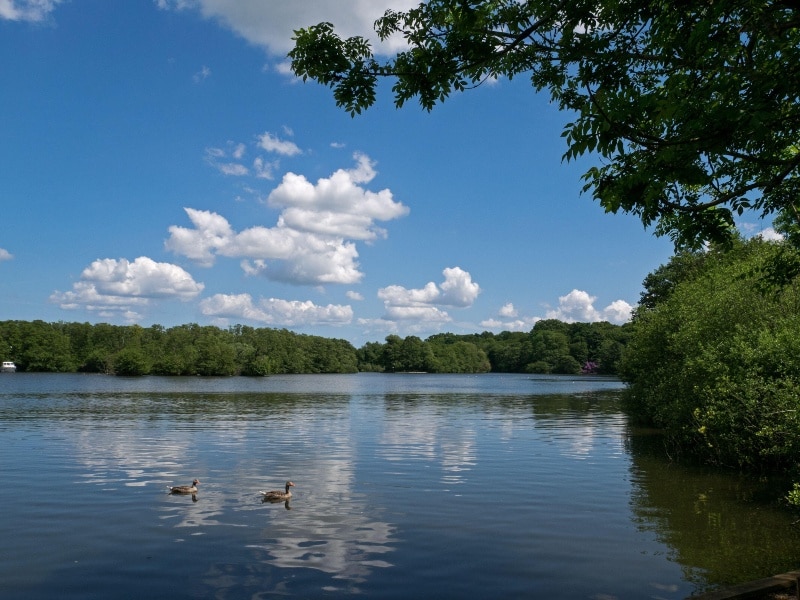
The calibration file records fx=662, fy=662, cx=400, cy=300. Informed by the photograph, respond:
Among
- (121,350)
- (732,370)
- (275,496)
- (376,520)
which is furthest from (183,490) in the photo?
(121,350)

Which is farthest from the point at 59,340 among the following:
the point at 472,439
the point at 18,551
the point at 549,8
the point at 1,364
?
the point at 549,8

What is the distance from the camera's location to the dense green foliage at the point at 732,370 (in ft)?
77.2

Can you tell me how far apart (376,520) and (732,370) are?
16.6 meters

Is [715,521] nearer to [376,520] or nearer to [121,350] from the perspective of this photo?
[376,520]

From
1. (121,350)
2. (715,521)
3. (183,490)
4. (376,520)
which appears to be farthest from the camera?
(121,350)

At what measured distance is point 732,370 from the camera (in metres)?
26.9

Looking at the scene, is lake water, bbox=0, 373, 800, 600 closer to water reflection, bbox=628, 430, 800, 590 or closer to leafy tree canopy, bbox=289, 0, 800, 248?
water reflection, bbox=628, 430, 800, 590

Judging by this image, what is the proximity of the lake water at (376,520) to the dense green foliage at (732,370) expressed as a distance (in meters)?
1.72

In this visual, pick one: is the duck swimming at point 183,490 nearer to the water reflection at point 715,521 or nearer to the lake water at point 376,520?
the lake water at point 376,520

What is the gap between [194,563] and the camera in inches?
588

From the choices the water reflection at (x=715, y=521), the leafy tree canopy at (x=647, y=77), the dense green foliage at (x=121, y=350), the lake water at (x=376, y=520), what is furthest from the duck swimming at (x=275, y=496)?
the dense green foliage at (x=121, y=350)

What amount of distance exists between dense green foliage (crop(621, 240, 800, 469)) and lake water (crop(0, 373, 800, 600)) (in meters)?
1.72

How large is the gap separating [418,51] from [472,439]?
31471 millimetres

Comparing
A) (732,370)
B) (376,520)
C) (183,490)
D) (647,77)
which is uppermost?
(647,77)
